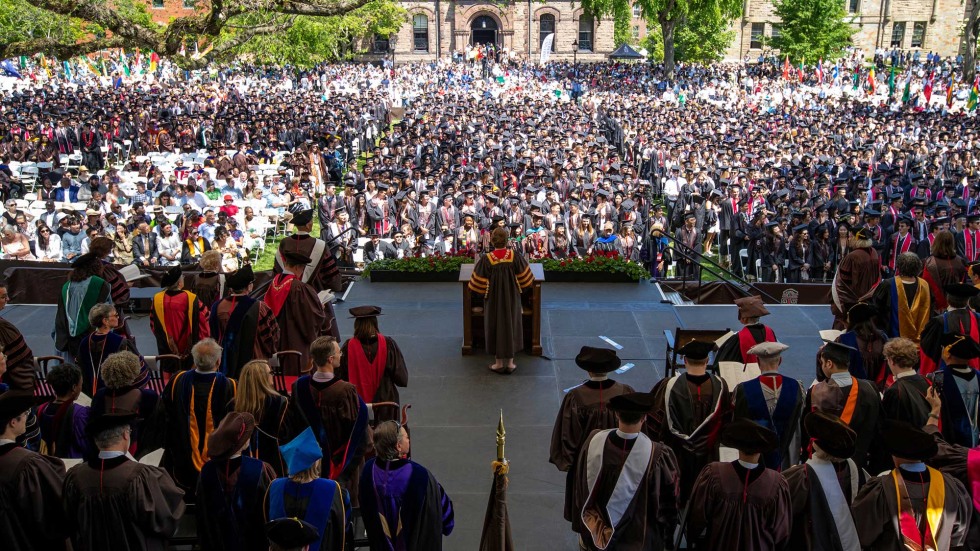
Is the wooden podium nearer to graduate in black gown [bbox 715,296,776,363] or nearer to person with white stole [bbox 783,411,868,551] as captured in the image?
graduate in black gown [bbox 715,296,776,363]

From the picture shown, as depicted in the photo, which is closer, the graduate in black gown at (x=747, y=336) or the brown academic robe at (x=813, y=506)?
the brown academic robe at (x=813, y=506)

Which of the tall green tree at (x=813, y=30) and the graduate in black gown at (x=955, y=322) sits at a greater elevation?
the tall green tree at (x=813, y=30)

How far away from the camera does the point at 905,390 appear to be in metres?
5.73

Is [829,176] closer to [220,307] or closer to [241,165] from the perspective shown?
[241,165]

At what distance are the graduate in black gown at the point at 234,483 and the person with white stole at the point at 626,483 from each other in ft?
5.64

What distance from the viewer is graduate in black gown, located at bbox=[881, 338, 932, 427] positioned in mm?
5699

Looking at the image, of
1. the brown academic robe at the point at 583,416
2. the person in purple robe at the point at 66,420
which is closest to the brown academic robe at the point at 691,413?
the brown academic robe at the point at 583,416

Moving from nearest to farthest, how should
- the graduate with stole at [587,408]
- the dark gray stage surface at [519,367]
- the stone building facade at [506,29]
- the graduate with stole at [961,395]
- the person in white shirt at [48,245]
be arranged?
1. the graduate with stole at [587,408]
2. the graduate with stole at [961,395]
3. the dark gray stage surface at [519,367]
4. the person in white shirt at [48,245]
5. the stone building facade at [506,29]

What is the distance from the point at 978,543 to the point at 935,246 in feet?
14.9

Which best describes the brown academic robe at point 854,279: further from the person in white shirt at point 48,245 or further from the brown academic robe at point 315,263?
the person in white shirt at point 48,245

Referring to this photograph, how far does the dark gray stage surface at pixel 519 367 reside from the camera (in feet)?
21.3

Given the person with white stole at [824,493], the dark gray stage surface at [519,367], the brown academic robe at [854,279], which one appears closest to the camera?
the person with white stole at [824,493]

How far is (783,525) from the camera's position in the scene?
4.57m

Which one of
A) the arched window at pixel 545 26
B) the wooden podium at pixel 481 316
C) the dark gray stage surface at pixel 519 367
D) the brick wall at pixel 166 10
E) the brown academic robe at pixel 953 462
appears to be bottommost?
the dark gray stage surface at pixel 519 367
